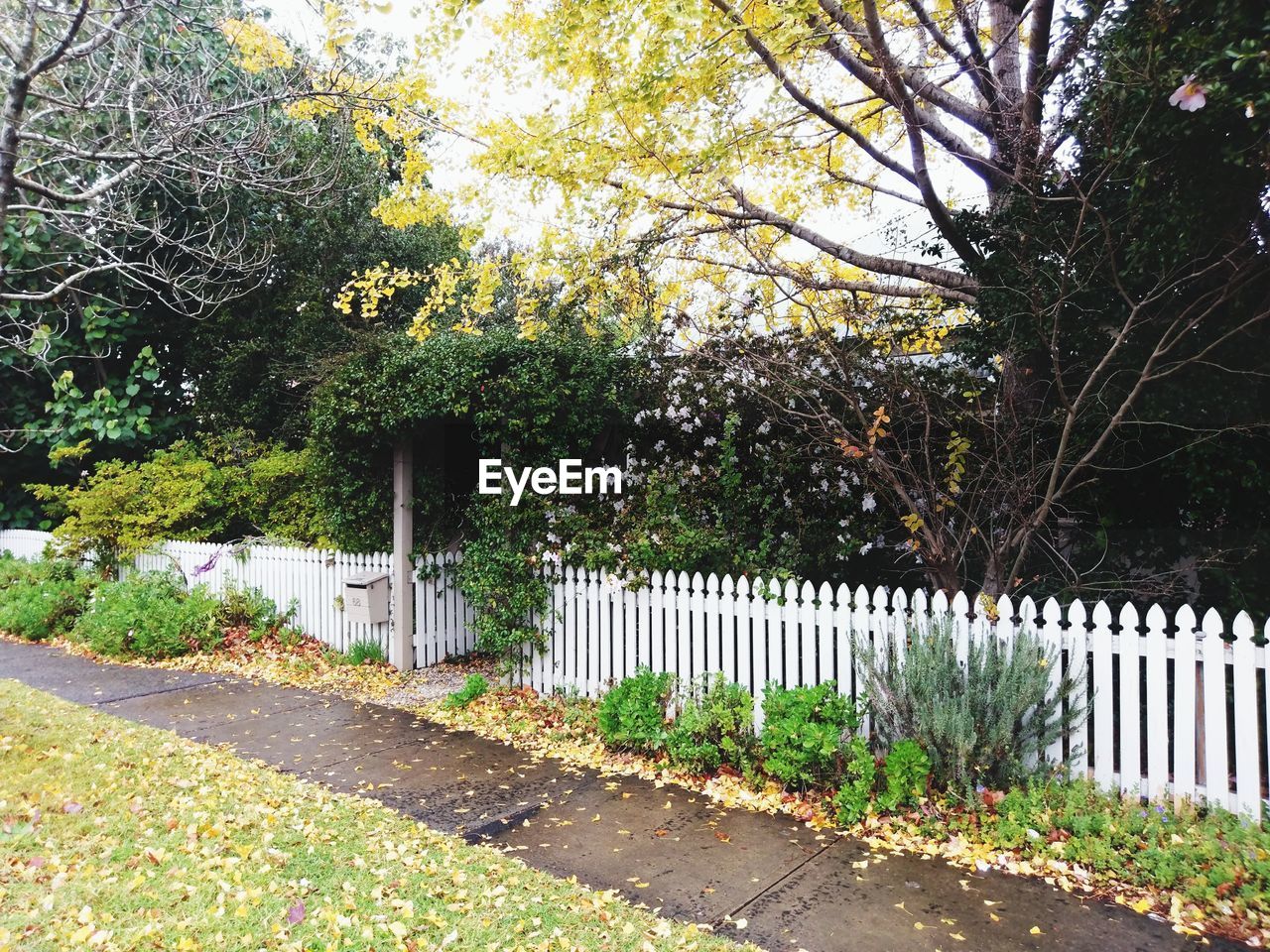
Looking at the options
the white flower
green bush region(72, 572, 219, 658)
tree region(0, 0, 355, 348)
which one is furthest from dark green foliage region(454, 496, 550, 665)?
the white flower

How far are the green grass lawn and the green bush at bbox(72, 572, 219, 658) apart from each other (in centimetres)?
359

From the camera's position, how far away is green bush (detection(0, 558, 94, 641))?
965 centimetres

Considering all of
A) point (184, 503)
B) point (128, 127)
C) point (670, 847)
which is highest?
point (128, 127)

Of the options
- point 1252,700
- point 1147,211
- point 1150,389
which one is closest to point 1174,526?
point 1150,389

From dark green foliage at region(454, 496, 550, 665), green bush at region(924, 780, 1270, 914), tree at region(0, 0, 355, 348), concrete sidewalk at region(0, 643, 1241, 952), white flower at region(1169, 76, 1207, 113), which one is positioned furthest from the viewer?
dark green foliage at region(454, 496, 550, 665)

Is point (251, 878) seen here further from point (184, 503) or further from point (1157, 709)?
point (184, 503)

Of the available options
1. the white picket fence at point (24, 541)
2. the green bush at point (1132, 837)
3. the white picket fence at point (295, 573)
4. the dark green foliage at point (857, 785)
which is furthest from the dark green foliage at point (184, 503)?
the green bush at point (1132, 837)

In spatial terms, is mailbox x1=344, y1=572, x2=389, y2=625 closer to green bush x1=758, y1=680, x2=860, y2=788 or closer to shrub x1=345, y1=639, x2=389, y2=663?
shrub x1=345, y1=639, x2=389, y2=663

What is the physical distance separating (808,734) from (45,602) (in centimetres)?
958

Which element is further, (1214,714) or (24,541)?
(24,541)

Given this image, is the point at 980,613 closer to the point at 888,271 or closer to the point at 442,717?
the point at 888,271

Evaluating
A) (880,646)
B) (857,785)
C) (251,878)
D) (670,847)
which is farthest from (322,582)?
(857,785)

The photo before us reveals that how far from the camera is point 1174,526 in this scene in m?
5.80

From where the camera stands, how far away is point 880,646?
5188mm
